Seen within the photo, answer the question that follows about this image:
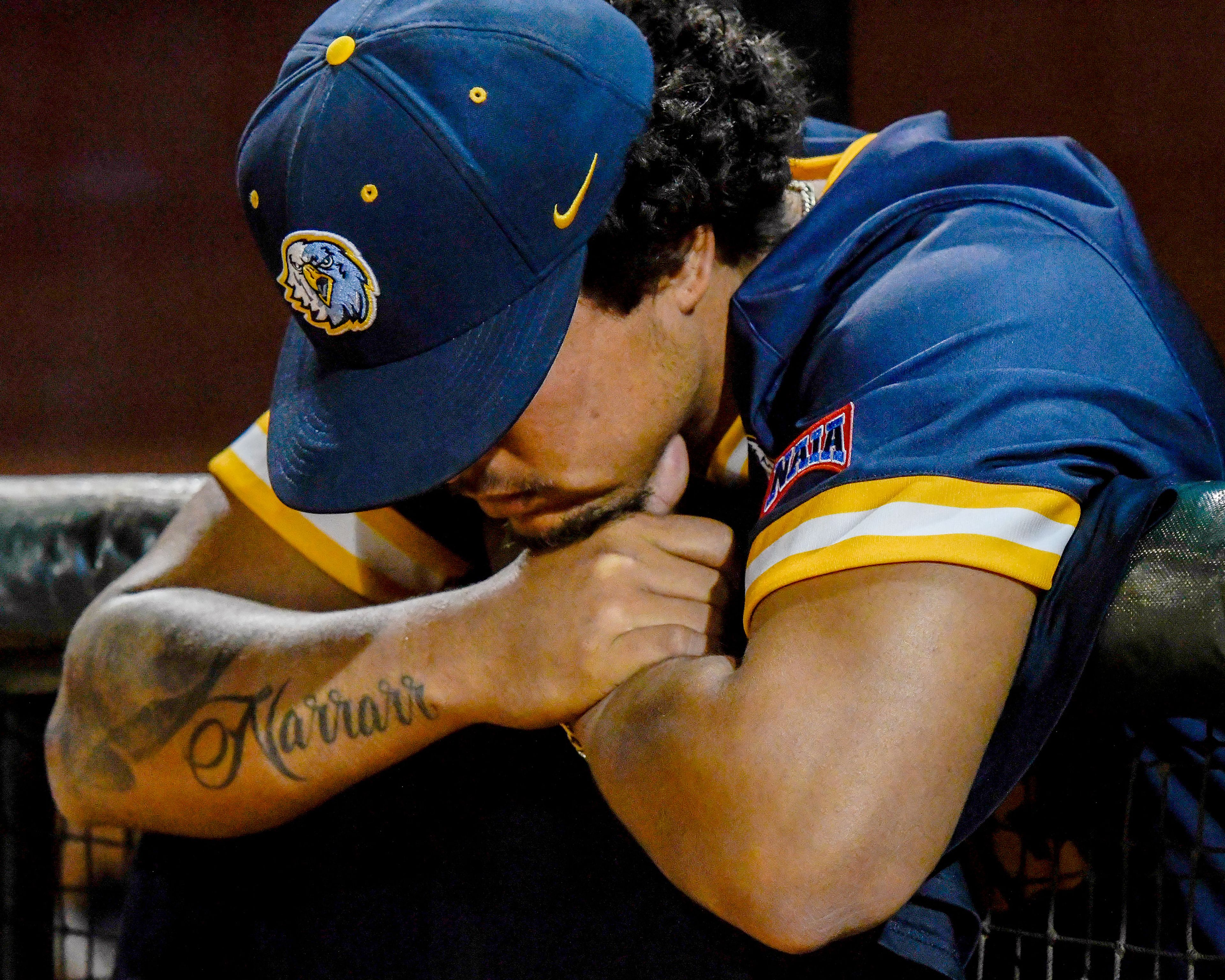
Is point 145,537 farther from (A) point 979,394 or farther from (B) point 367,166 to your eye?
(A) point 979,394

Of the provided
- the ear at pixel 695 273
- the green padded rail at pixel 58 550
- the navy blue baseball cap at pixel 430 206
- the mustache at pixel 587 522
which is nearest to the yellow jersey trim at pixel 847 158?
the ear at pixel 695 273

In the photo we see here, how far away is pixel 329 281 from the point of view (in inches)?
40.5

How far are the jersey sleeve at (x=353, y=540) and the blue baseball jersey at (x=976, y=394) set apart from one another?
17.2 inches

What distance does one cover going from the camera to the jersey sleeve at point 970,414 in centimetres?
84

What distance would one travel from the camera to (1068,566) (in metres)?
0.84

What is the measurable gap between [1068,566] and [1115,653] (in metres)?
0.06

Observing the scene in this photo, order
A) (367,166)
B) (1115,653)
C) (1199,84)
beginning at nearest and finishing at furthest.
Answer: (1115,653)
(367,166)
(1199,84)

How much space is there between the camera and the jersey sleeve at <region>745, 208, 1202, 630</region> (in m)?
0.84

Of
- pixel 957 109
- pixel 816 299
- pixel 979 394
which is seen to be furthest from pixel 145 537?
pixel 957 109

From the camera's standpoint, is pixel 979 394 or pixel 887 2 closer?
pixel 979 394

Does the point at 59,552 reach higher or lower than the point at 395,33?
lower

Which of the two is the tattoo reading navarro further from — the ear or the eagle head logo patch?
the ear

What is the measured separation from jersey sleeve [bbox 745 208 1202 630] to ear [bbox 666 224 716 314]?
202 millimetres

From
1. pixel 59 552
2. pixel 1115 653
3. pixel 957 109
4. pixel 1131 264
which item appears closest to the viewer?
pixel 1115 653
